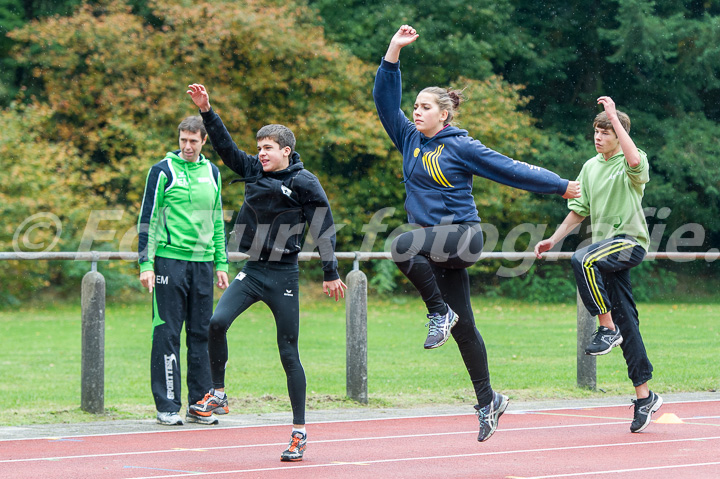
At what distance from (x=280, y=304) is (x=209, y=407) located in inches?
70.4

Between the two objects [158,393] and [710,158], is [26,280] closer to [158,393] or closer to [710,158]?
[158,393]

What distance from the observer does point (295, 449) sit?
20.8 feet

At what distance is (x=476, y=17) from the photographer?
32.6 metres

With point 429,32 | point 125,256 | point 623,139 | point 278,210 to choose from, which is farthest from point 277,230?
point 429,32

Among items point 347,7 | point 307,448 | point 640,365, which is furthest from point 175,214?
point 347,7

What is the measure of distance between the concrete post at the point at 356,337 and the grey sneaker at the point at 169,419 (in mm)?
1893

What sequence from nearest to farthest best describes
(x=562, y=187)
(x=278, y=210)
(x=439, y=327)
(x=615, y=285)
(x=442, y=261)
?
(x=562, y=187)
(x=439, y=327)
(x=442, y=261)
(x=278, y=210)
(x=615, y=285)

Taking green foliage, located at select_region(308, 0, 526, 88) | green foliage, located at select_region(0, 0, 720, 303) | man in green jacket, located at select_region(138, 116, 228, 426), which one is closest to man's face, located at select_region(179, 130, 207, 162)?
man in green jacket, located at select_region(138, 116, 228, 426)

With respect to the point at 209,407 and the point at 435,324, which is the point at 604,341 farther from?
the point at 209,407

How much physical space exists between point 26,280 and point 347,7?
14083 mm

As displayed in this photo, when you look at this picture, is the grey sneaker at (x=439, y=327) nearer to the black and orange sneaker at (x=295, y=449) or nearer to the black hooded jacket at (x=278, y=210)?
the black hooded jacket at (x=278, y=210)

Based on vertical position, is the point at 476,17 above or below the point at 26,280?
above

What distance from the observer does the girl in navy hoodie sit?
6188 millimetres

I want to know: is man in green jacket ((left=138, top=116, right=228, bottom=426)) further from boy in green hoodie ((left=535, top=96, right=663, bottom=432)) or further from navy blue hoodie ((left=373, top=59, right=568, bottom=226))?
boy in green hoodie ((left=535, top=96, right=663, bottom=432))
